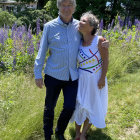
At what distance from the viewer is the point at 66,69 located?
2.42 meters

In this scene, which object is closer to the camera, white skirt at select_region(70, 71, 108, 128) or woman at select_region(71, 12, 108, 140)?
woman at select_region(71, 12, 108, 140)

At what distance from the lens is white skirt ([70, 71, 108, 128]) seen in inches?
102

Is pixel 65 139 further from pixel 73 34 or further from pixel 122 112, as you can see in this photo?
pixel 73 34

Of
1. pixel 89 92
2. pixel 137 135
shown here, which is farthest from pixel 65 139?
pixel 137 135

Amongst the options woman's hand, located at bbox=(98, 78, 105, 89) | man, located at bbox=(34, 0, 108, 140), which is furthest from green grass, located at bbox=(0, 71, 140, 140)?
woman's hand, located at bbox=(98, 78, 105, 89)

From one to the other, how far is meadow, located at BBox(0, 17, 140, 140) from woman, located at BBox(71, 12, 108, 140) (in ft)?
1.68

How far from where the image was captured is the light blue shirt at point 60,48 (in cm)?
235

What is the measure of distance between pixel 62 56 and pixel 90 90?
2.05 feet

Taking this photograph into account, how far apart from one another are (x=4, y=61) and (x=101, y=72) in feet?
9.77

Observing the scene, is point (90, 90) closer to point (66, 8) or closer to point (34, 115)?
point (34, 115)

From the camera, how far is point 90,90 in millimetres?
2615

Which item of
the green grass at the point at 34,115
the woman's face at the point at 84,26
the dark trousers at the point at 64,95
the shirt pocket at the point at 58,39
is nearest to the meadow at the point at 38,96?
the green grass at the point at 34,115

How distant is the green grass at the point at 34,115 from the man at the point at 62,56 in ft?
1.39

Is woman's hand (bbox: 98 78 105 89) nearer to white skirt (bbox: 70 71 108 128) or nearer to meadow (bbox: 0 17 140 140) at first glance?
white skirt (bbox: 70 71 108 128)
